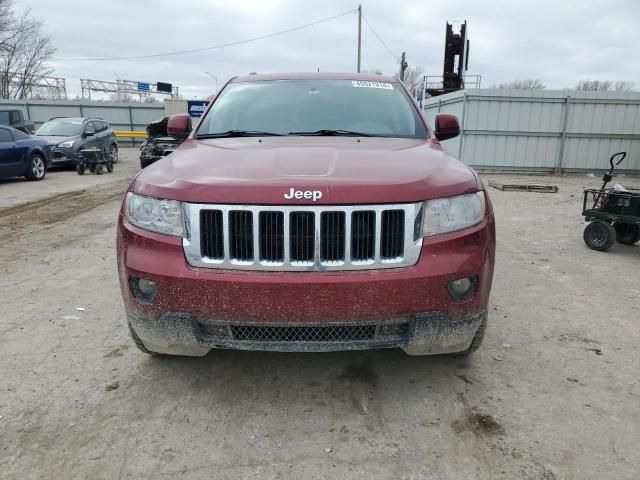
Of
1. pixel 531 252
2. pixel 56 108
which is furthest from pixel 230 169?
pixel 56 108

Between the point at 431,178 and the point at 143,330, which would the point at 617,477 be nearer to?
the point at 431,178

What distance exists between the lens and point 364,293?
212cm

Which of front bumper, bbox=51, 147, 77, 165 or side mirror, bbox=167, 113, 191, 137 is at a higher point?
side mirror, bbox=167, 113, 191, 137

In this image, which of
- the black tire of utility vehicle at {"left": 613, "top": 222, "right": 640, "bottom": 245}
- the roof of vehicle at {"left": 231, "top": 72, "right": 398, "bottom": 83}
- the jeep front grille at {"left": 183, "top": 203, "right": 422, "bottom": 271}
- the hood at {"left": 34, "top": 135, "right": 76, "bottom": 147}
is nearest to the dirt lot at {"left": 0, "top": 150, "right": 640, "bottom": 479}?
the jeep front grille at {"left": 183, "top": 203, "right": 422, "bottom": 271}

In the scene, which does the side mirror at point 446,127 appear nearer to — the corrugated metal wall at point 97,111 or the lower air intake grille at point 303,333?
the lower air intake grille at point 303,333

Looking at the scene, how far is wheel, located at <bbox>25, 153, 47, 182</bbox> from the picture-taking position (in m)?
12.4

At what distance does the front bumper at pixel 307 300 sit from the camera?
6.94ft

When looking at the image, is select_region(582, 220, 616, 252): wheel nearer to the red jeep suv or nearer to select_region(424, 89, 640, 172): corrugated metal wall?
Result: the red jeep suv

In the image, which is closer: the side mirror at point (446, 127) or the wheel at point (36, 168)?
the side mirror at point (446, 127)

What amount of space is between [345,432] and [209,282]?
3.14 ft

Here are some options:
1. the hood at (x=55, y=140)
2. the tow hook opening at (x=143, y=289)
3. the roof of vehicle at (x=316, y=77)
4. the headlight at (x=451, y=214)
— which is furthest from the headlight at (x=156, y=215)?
the hood at (x=55, y=140)

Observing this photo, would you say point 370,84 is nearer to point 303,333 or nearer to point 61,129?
point 303,333

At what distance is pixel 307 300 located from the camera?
2.11 metres

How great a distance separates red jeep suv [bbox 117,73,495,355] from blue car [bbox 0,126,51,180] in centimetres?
1142
